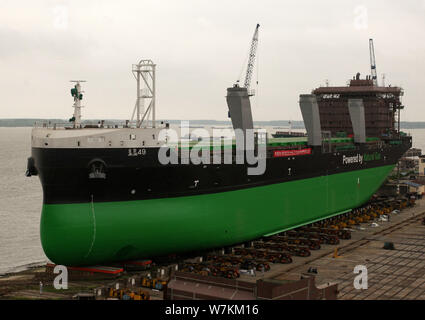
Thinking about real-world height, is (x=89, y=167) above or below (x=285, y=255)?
above

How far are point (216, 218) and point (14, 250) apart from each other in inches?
1380

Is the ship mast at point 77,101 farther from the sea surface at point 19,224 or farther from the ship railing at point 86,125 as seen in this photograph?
the sea surface at point 19,224

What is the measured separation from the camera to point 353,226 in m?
65.8

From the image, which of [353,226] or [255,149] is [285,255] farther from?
[353,226]

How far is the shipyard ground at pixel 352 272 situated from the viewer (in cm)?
3925

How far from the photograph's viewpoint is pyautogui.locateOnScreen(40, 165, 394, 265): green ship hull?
41.3 meters

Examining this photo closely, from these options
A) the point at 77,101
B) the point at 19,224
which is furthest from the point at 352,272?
the point at 19,224

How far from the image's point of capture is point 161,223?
43906 mm

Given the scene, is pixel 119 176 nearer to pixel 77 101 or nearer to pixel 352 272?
pixel 77 101

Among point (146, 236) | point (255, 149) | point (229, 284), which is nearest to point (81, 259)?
point (146, 236)

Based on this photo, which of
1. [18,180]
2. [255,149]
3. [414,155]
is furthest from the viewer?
[414,155]

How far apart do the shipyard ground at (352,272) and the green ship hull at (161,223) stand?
2523mm

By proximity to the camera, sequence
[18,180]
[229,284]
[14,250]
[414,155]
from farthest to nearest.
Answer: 1. [414,155]
2. [18,180]
3. [14,250]
4. [229,284]

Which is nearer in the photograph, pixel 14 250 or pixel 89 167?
pixel 89 167
